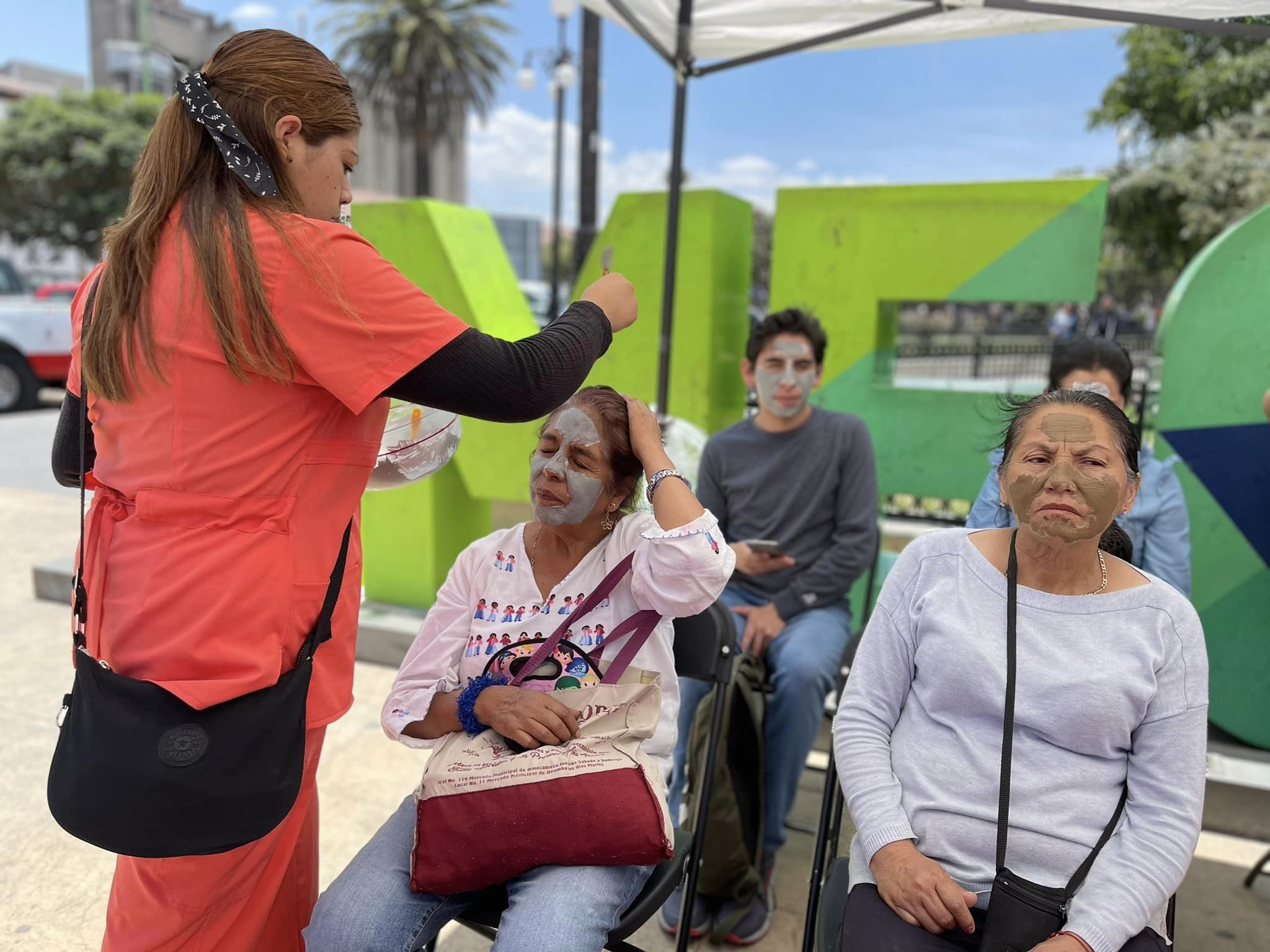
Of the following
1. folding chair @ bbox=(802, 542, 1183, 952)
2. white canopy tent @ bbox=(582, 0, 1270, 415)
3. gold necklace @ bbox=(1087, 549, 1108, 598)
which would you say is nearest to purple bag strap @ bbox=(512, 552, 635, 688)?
folding chair @ bbox=(802, 542, 1183, 952)

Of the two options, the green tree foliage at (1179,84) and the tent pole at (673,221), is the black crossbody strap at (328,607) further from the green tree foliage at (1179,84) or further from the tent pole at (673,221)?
the green tree foliage at (1179,84)

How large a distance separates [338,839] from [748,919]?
1387 millimetres

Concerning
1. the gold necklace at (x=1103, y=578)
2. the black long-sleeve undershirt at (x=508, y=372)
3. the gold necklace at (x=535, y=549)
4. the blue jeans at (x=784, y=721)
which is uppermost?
the black long-sleeve undershirt at (x=508, y=372)

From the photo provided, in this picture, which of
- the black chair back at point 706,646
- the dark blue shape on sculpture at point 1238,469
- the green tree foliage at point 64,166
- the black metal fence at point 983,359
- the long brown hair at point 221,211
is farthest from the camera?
the green tree foliage at point 64,166

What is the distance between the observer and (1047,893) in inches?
67.4

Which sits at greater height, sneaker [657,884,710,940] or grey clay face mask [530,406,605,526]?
grey clay face mask [530,406,605,526]

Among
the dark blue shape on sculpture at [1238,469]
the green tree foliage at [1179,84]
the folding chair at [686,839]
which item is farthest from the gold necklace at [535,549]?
the green tree foliage at [1179,84]

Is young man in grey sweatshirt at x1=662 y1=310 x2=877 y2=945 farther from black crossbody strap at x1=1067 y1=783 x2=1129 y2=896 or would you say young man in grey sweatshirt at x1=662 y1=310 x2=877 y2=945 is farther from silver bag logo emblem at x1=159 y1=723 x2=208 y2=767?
silver bag logo emblem at x1=159 y1=723 x2=208 y2=767

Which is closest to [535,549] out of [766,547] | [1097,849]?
[766,547]

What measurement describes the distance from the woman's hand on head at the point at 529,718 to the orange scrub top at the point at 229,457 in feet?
1.63

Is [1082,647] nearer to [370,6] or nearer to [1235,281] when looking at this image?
[1235,281]

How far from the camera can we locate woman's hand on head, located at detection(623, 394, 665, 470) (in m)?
2.04

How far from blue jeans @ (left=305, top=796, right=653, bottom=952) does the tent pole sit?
7.97 feet

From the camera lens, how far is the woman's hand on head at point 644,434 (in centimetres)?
204
